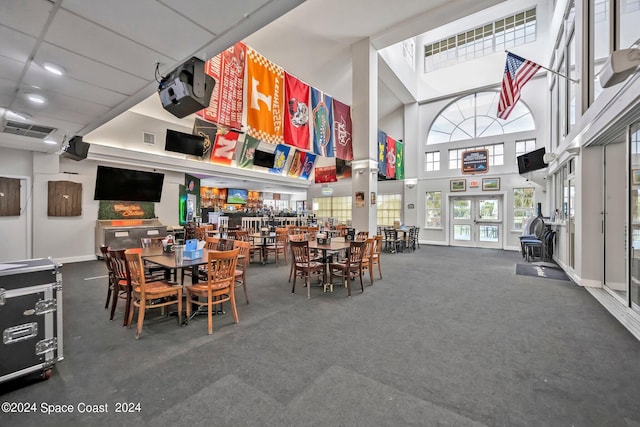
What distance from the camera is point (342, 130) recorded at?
310 inches

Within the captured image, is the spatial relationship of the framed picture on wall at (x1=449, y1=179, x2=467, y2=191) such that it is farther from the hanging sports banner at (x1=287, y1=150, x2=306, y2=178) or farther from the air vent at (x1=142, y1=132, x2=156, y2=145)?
the air vent at (x1=142, y1=132, x2=156, y2=145)

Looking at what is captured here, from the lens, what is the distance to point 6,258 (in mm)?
6484

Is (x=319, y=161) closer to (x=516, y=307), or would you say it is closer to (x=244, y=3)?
(x=516, y=307)

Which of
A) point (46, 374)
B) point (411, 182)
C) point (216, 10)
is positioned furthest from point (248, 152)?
point (46, 374)

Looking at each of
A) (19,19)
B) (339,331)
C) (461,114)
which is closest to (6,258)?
(19,19)

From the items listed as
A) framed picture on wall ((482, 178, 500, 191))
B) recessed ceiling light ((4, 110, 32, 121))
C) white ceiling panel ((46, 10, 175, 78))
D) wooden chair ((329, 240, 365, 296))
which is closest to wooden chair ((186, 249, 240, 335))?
wooden chair ((329, 240, 365, 296))

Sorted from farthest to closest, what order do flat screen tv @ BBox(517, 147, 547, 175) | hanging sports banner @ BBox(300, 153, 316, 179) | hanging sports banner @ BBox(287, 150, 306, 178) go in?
hanging sports banner @ BBox(300, 153, 316, 179), hanging sports banner @ BBox(287, 150, 306, 178), flat screen tv @ BBox(517, 147, 547, 175)

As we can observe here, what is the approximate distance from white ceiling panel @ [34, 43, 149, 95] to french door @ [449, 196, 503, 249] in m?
11.6

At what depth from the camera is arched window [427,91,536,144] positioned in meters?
10.1

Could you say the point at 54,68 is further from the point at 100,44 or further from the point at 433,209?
the point at 433,209

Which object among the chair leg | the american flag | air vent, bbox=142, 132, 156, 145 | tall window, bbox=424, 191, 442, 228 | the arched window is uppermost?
the arched window

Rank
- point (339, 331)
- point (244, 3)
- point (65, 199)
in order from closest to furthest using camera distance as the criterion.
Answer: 1. point (244, 3)
2. point (339, 331)
3. point (65, 199)

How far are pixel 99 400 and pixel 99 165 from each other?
335 inches

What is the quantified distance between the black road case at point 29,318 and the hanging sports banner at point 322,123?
5.62 m
